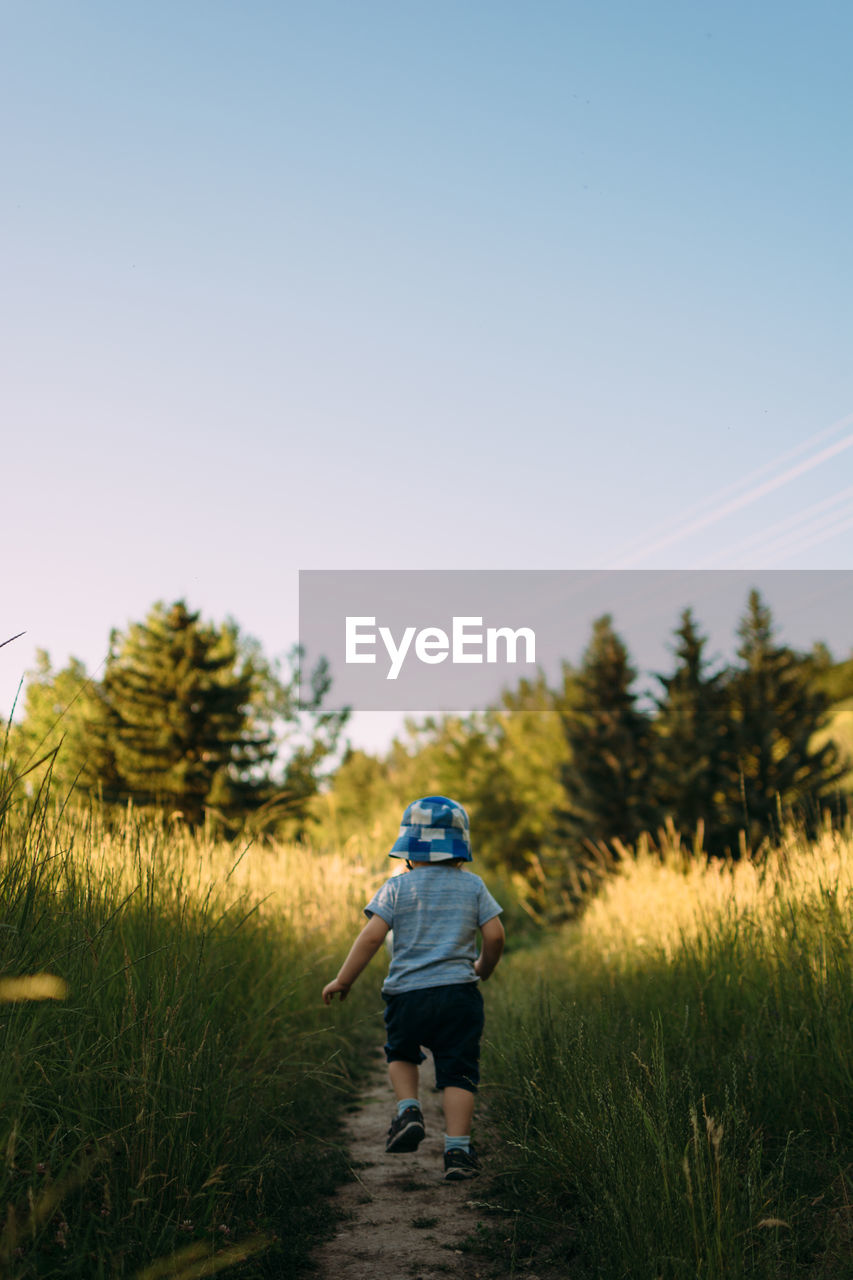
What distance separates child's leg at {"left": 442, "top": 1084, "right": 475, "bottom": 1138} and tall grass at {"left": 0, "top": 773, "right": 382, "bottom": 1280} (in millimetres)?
Result: 559

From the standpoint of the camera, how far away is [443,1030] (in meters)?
4.43

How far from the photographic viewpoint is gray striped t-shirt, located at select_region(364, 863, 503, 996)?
4.55m

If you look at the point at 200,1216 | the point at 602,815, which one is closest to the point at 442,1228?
the point at 200,1216

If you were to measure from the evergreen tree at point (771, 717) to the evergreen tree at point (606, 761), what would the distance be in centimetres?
338

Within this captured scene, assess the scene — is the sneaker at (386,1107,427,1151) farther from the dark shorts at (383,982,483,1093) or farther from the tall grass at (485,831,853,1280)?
the tall grass at (485,831,853,1280)

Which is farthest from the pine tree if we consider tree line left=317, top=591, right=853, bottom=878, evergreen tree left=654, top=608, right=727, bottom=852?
evergreen tree left=654, top=608, right=727, bottom=852

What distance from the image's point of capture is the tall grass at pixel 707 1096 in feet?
9.04

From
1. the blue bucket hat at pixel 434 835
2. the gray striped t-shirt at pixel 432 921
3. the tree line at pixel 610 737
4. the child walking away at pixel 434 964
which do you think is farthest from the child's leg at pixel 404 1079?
the tree line at pixel 610 737

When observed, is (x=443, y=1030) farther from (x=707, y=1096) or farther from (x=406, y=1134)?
(x=707, y=1096)

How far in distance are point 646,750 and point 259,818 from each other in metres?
28.8

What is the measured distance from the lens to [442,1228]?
3521 millimetres

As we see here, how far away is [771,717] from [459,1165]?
1315 inches

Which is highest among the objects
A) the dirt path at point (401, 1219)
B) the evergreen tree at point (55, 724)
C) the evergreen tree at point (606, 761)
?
the evergreen tree at point (606, 761)

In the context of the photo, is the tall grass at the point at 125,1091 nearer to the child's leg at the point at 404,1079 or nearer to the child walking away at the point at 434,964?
the child's leg at the point at 404,1079
